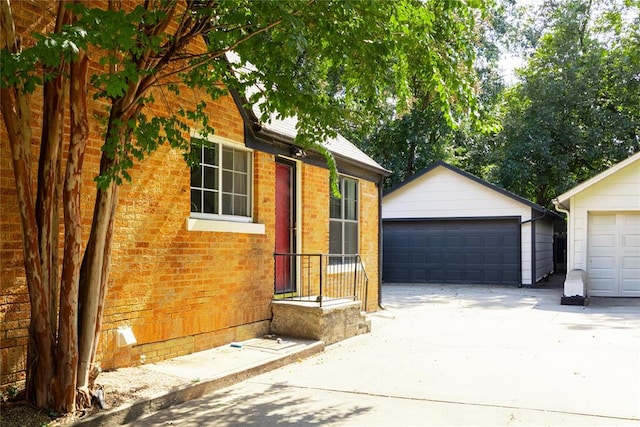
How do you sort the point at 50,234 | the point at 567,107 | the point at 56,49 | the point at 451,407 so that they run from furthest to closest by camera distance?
the point at 567,107, the point at 451,407, the point at 50,234, the point at 56,49

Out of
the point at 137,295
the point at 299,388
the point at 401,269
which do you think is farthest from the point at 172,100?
the point at 401,269

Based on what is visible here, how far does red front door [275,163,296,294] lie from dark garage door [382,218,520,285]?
1116 centimetres

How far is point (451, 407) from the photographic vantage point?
5512mm

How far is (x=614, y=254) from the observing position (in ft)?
51.1

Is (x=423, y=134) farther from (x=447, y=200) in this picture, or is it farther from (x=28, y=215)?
(x=28, y=215)

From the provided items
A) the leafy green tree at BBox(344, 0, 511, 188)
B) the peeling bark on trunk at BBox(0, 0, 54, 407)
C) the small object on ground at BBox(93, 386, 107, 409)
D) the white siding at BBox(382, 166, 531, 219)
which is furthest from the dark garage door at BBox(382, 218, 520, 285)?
the peeling bark on trunk at BBox(0, 0, 54, 407)

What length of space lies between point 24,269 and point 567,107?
23074mm

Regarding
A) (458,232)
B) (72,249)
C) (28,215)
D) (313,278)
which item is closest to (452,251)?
(458,232)

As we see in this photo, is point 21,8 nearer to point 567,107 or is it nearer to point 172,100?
point 172,100

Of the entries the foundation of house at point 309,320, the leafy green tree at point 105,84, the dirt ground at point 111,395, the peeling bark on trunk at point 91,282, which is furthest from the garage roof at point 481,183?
the peeling bark on trunk at point 91,282

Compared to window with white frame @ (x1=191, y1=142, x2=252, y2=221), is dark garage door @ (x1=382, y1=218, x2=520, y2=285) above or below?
below

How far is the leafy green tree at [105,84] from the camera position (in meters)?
4.42

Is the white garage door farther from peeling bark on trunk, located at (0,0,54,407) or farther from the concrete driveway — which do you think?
peeling bark on trunk, located at (0,0,54,407)

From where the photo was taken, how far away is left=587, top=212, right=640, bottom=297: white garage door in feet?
50.6
